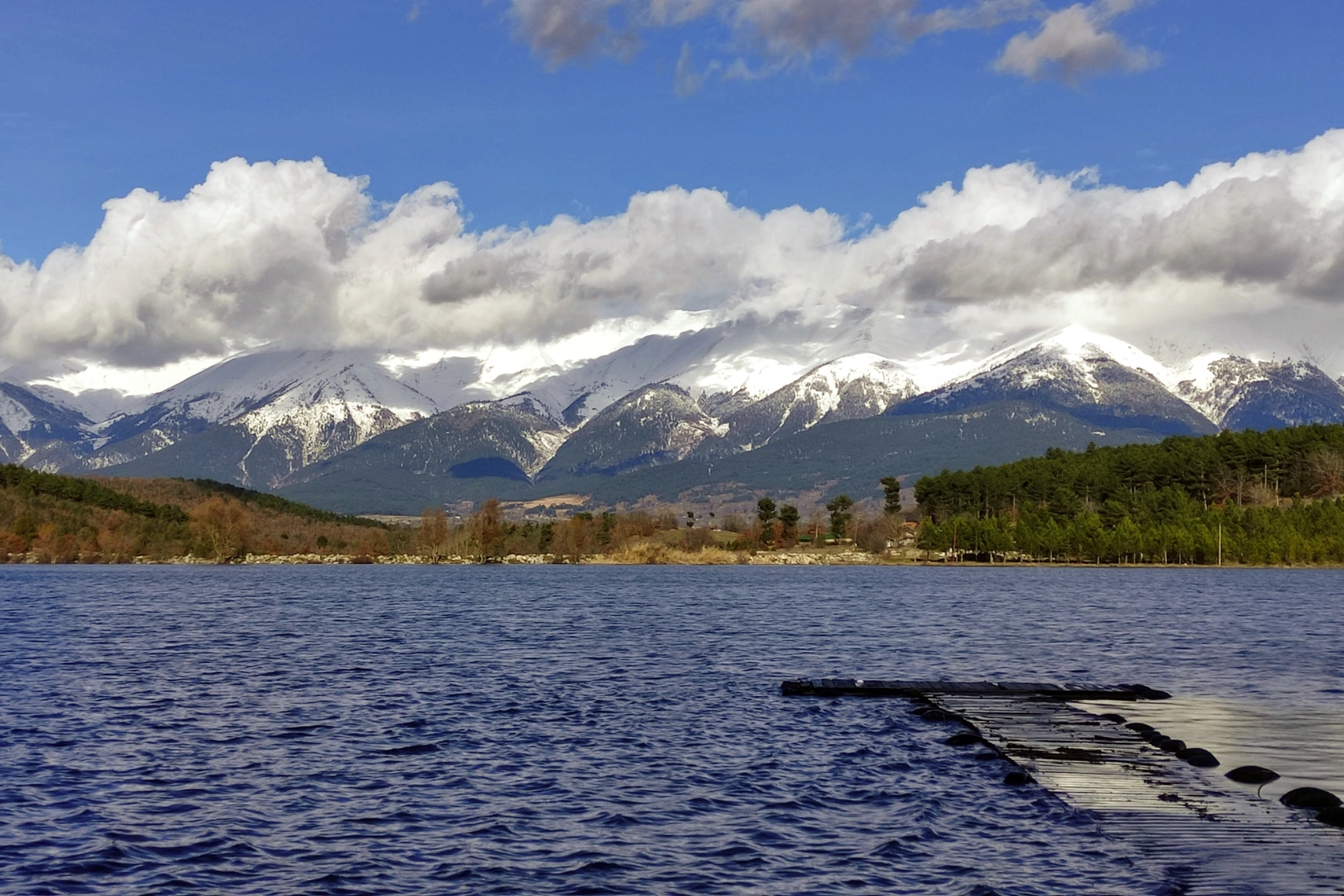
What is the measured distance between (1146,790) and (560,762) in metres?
20.4

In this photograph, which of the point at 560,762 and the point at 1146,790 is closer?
the point at 1146,790

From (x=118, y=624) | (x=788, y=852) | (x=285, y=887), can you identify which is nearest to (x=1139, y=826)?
(x=788, y=852)

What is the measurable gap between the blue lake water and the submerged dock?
48.2 inches

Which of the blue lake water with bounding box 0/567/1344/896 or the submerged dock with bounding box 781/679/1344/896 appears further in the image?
the blue lake water with bounding box 0/567/1344/896

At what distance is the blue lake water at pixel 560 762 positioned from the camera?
33.8 m

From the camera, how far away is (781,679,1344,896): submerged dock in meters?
32.2

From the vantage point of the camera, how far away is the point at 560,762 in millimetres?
48562

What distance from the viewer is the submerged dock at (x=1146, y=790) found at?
3219 centimetres

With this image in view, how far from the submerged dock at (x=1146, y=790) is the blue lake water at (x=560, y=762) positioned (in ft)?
4.02

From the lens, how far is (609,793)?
4300 centimetres

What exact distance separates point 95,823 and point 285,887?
1003cm

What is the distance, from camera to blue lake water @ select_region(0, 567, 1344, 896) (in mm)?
33781

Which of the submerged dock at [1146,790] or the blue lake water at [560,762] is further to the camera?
the blue lake water at [560,762]

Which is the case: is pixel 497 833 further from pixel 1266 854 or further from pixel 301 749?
pixel 1266 854
